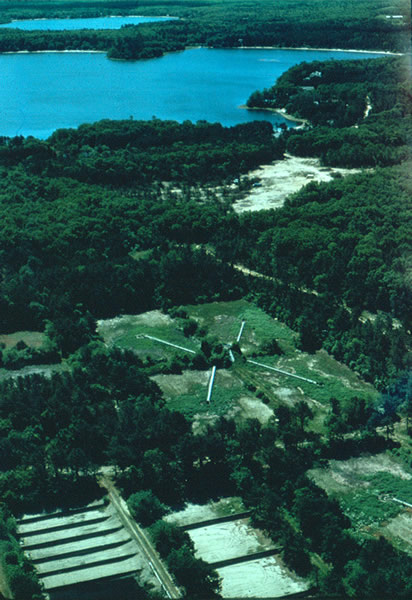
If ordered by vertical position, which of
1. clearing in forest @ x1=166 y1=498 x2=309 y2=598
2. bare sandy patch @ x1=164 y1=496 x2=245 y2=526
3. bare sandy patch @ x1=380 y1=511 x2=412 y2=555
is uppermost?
bare sandy patch @ x1=164 y1=496 x2=245 y2=526

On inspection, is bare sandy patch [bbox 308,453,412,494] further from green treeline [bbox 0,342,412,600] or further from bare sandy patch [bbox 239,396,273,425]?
bare sandy patch [bbox 239,396,273,425]

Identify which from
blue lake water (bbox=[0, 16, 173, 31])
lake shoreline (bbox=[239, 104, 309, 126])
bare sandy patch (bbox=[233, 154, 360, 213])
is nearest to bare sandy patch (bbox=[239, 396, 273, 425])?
bare sandy patch (bbox=[233, 154, 360, 213])

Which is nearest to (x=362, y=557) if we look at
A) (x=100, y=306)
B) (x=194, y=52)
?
(x=100, y=306)

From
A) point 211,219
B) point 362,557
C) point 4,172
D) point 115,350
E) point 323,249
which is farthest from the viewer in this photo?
point 4,172

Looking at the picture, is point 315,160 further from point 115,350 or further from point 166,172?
point 115,350

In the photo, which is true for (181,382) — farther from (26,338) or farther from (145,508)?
(145,508)

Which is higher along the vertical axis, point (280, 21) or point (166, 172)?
point (280, 21)
